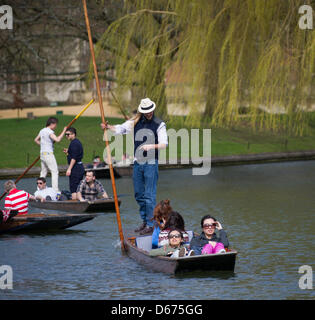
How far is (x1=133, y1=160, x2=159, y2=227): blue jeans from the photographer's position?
47.7ft

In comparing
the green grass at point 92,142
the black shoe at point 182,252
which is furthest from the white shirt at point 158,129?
the green grass at point 92,142

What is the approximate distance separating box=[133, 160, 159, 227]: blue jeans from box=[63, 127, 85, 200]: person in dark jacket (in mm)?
4850

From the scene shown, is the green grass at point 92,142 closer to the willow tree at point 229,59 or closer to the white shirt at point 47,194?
the white shirt at point 47,194

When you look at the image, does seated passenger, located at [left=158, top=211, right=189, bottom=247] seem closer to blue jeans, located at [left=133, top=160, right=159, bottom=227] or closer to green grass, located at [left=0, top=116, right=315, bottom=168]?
blue jeans, located at [left=133, top=160, right=159, bottom=227]

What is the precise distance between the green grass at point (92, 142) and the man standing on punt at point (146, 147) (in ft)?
56.7

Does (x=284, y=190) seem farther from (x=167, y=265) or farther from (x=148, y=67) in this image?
(x=167, y=265)

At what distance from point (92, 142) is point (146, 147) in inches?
925

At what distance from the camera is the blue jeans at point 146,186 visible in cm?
1455

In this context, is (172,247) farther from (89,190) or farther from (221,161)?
(221,161)

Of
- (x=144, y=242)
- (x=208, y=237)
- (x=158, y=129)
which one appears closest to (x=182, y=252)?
(x=208, y=237)

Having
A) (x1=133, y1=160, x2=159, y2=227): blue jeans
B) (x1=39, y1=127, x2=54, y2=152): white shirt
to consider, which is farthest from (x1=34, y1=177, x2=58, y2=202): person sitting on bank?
(x1=133, y1=160, x2=159, y2=227): blue jeans

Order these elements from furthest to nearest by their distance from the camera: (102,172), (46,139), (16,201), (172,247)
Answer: (102,172) → (46,139) → (16,201) → (172,247)

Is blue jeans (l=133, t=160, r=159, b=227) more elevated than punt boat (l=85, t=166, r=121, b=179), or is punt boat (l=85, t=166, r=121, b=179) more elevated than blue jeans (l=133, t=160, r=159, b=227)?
blue jeans (l=133, t=160, r=159, b=227)

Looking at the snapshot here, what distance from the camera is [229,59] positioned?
19.1m
